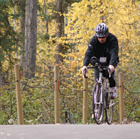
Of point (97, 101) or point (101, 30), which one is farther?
point (97, 101)

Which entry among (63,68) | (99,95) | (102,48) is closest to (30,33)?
(63,68)

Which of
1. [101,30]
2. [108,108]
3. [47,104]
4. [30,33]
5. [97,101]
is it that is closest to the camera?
[101,30]

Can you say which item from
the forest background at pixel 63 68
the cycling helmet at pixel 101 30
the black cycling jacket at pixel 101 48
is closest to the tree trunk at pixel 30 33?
the forest background at pixel 63 68

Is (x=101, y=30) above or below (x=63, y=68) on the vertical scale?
above

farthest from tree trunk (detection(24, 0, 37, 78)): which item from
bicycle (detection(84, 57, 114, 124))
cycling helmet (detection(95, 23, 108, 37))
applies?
cycling helmet (detection(95, 23, 108, 37))

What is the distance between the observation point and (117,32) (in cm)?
1758

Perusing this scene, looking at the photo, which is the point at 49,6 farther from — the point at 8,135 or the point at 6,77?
the point at 8,135

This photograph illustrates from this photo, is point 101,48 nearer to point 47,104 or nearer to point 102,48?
point 102,48

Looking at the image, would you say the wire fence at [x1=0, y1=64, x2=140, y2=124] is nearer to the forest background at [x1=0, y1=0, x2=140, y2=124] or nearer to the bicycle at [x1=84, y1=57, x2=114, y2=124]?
the forest background at [x1=0, y1=0, x2=140, y2=124]

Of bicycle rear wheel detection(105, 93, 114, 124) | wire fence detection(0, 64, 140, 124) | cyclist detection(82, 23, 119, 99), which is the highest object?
cyclist detection(82, 23, 119, 99)

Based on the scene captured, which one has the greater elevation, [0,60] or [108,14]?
[108,14]

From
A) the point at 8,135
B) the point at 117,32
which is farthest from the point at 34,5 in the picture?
the point at 8,135

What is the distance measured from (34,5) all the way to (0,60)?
3.27 m

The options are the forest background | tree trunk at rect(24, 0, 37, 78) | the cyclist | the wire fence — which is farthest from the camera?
tree trunk at rect(24, 0, 37, 78)
